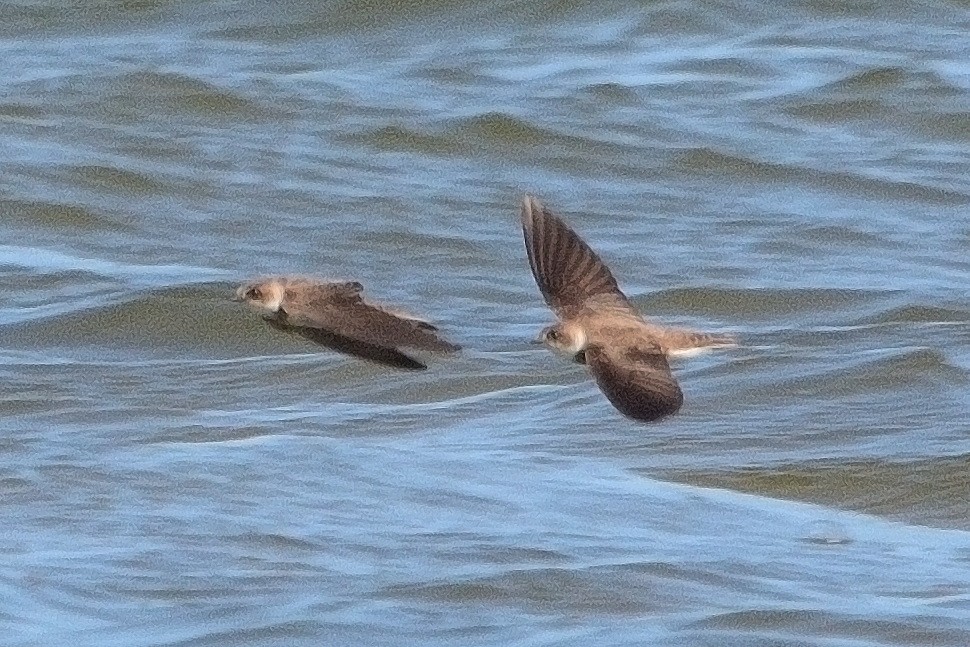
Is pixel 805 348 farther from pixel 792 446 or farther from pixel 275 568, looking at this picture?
pixel 275 568

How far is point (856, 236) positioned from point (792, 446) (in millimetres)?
1815

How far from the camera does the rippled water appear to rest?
5.91 metres

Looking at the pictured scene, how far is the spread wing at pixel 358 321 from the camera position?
4801mm

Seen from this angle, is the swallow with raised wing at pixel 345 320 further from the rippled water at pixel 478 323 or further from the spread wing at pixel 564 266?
the rippled water at pixel 478 323

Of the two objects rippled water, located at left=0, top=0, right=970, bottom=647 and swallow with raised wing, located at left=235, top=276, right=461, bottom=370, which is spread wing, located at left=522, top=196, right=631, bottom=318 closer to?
swallow with raised wing, located at left=235, top=276, right=461, bottom=370

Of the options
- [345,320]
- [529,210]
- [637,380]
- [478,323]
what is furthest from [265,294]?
[478,323]

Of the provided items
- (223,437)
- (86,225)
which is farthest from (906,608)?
(86,225)

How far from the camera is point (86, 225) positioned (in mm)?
8758

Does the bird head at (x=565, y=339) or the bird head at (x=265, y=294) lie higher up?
the bird head at (x=265, y=294)

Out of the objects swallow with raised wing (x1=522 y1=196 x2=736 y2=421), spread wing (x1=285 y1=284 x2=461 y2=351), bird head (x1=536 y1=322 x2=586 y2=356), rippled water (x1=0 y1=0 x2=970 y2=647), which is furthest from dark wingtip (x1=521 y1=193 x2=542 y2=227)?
rippled water (x1=0 y1=0 x2=970 y2=647)

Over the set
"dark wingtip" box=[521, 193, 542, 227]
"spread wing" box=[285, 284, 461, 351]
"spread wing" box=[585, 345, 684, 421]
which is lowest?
"spread wing" box=[585, 345, 684, 421]

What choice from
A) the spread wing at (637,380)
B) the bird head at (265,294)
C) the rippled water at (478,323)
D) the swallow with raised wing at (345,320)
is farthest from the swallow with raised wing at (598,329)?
the rippled water at (478,323)

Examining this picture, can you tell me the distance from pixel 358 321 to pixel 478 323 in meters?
2.89

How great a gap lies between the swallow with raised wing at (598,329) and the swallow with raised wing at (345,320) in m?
0.27
